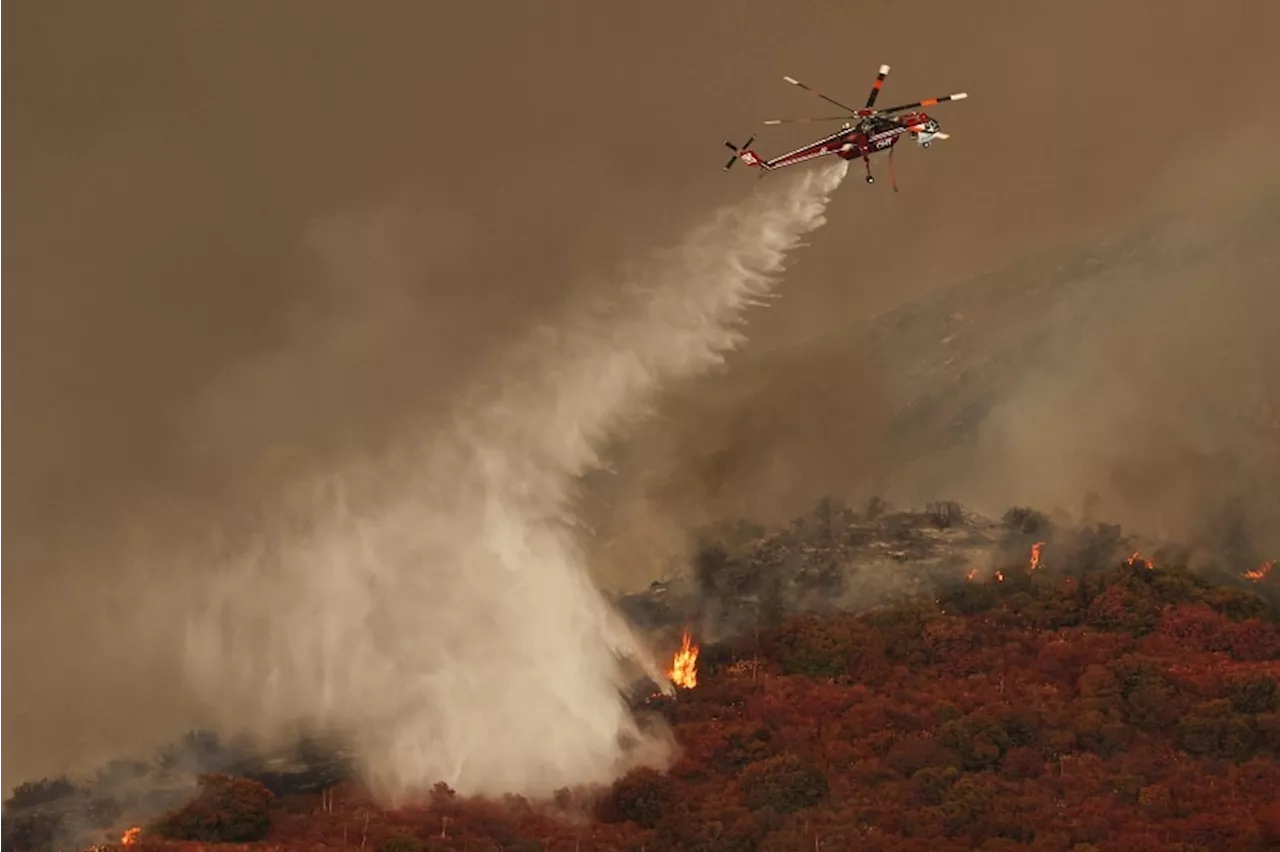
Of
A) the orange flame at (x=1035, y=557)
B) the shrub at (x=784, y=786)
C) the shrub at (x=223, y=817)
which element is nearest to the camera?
the shrub at (x=223, y=817)

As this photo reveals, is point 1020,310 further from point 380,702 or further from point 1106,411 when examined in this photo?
point 380,702

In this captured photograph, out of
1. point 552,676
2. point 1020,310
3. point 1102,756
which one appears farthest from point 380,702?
point 1020,310

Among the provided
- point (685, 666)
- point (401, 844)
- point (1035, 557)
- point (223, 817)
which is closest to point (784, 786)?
point (685, 666)

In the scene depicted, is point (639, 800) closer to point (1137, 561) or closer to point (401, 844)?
point (401, 844)

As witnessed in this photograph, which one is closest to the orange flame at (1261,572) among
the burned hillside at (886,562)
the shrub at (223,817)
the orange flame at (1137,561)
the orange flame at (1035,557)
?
the burned hillside at (886,562)

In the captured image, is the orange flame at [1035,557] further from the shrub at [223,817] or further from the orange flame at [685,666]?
the shrub at [223,817]
